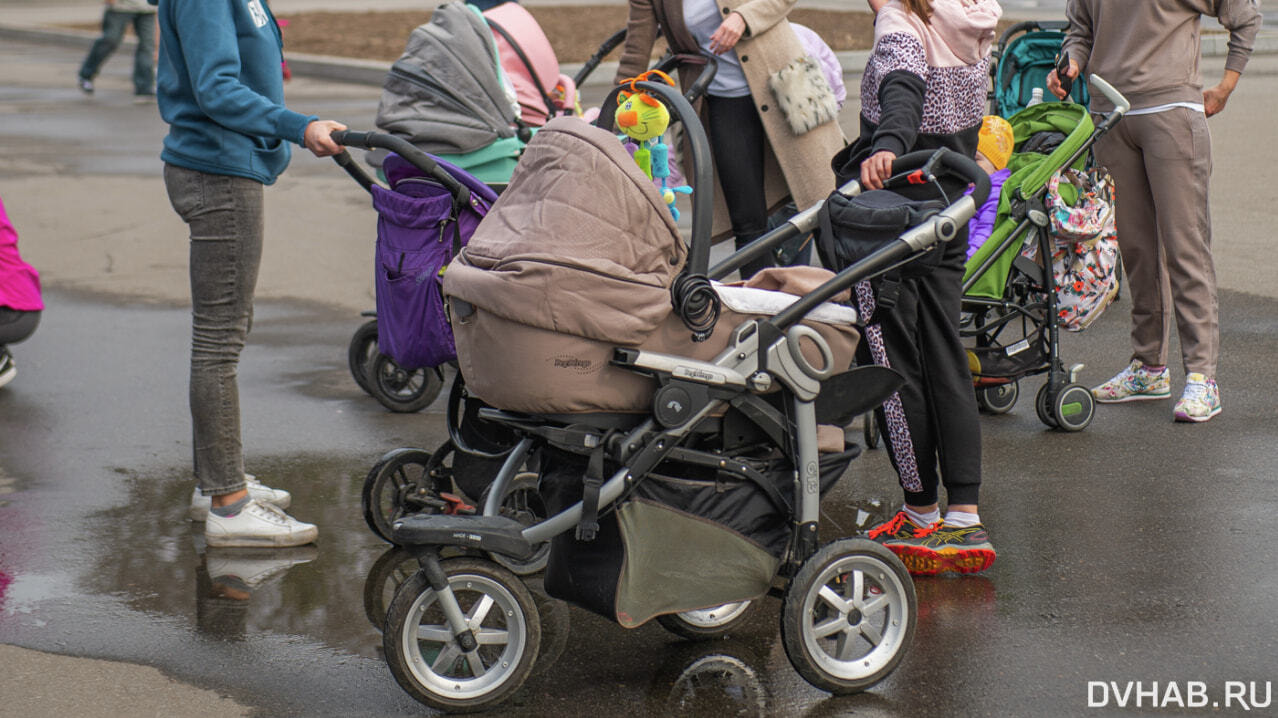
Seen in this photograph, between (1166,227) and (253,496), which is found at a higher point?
(1166,227)

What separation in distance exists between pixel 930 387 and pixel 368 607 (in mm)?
1829

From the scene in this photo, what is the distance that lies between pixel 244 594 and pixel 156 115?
Answer: 506 inches

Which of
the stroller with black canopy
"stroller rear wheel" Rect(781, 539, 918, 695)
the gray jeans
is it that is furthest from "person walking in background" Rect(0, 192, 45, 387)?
"stroller rear wheel" Rect(781, 539, 918, 695)

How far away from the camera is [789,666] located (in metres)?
4.15

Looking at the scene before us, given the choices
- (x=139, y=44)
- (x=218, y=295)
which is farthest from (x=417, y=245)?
(x=139, y=44)

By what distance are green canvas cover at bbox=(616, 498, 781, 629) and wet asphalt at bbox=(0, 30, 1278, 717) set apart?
0.26m

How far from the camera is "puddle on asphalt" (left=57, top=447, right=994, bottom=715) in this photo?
13.1 feet

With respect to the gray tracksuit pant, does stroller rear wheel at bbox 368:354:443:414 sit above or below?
below

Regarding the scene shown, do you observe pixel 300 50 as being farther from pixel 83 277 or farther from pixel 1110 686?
pixel 1110 686

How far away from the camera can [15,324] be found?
7039mm

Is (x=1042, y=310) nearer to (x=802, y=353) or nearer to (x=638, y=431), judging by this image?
(x=802, y=353)

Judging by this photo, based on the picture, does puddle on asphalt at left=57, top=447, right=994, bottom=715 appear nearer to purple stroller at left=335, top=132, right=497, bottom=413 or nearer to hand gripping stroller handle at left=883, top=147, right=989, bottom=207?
purple stroller at left=335, top=132, right=497, bottom=413

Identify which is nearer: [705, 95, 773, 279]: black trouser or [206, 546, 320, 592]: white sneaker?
[206, 546, 320, 592]: white sneaker

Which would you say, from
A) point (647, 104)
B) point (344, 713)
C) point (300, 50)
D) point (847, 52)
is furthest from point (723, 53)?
point (300, 50)
